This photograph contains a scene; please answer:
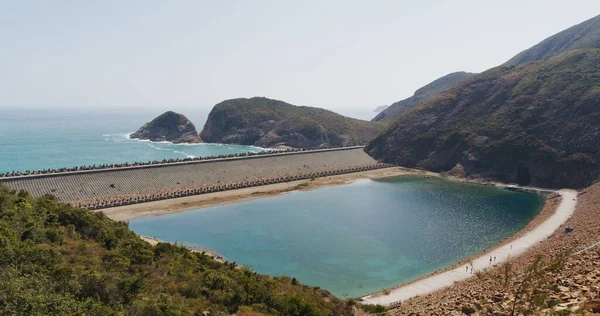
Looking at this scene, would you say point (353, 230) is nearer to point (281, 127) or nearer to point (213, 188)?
point (213, 188)

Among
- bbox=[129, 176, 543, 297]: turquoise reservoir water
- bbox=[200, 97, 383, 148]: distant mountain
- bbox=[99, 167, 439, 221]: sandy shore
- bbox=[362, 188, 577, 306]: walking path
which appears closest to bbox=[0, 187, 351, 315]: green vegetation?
bbox=[362, 188, 577, 306]: walking path

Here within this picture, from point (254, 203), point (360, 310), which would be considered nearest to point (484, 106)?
point (254, 203)

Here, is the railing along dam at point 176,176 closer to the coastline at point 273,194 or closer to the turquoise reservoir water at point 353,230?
the coastline at point 273,194

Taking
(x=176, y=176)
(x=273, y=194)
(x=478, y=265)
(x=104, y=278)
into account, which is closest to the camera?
(x=104, y=278)

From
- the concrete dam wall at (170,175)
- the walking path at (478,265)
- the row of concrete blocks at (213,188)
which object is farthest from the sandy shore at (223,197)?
the walking path at (478,265)

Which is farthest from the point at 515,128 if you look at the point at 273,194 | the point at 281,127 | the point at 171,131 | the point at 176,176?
the point at 171,131

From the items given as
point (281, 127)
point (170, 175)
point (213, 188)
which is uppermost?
point (281, 127)

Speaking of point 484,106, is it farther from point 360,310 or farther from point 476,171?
point 360,310
